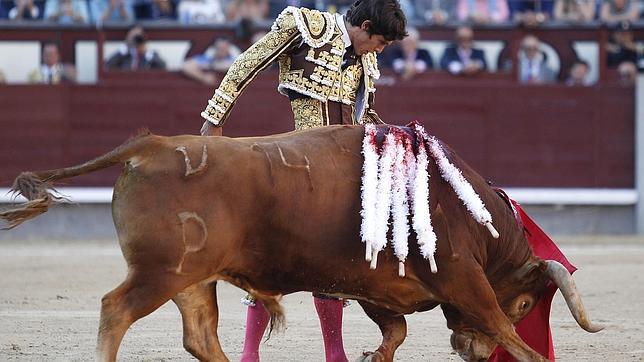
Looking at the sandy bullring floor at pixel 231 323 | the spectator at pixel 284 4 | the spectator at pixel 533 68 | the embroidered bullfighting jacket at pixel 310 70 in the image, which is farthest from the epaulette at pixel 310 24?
the spectator at pixel 533 68

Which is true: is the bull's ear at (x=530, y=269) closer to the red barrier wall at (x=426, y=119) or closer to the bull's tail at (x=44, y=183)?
the bull's tail at (x=44, y=183)

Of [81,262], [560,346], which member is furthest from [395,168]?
[81,262]

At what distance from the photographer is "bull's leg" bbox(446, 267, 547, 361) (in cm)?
385

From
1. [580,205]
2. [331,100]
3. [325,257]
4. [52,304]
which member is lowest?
[580,205]

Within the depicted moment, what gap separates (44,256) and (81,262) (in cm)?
51

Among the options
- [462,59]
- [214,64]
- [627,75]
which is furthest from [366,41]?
[627,75]

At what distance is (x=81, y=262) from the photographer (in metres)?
8.25

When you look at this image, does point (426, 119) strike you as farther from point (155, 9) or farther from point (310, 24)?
point (310, 24)

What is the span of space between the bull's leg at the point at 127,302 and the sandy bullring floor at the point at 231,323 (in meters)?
1.07

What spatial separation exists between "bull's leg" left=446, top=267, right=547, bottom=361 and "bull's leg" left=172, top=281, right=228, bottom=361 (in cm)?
76

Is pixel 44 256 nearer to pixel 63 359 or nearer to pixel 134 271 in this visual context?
pixel 63 359

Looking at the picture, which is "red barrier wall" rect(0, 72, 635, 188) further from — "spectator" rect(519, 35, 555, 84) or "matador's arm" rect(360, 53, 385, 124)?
"matador's arm" rect(360, 53, 385, 124)

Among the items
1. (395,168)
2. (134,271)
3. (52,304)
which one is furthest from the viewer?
(52,304)

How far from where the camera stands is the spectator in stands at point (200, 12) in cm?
1026
